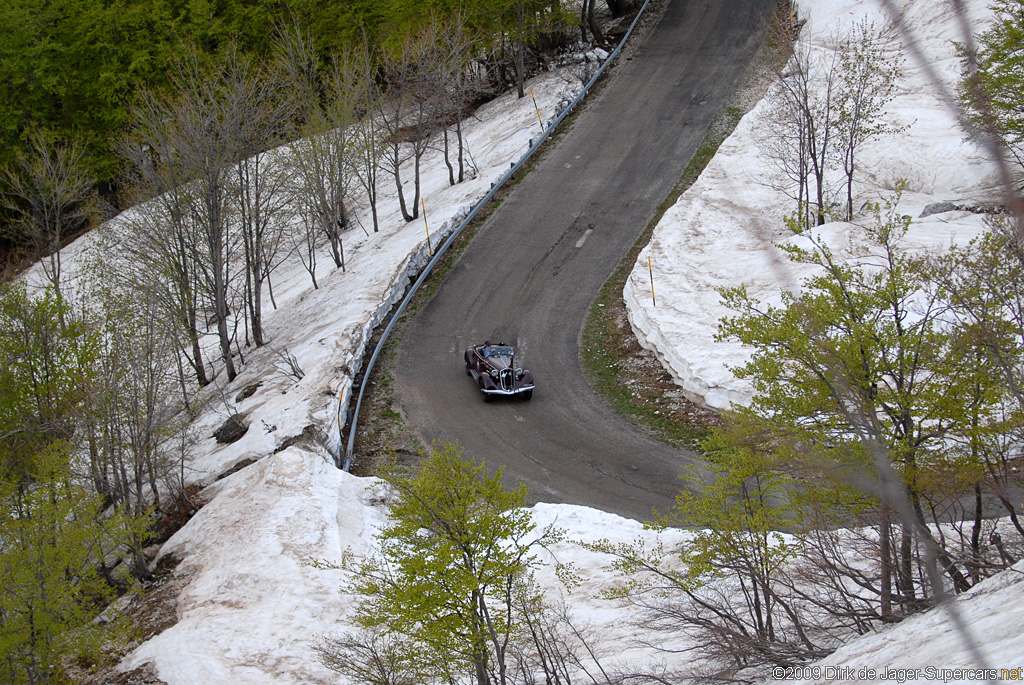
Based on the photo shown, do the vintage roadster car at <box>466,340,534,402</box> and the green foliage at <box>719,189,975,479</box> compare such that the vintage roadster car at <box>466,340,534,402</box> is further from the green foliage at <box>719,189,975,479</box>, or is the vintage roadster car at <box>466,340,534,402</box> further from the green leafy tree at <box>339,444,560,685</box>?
the green foliage at <box>719,189,975,479</box>

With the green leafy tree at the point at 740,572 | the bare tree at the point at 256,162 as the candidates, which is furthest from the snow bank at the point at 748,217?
the bare tree at the point at 256,162

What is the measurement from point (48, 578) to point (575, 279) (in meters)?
20.1

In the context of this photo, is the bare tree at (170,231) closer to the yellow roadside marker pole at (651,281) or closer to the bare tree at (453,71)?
the bare tree at (453,71)

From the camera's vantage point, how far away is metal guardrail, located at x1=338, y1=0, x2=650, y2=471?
23.4 meters

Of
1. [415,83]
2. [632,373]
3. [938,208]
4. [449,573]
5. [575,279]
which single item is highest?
[415,83]

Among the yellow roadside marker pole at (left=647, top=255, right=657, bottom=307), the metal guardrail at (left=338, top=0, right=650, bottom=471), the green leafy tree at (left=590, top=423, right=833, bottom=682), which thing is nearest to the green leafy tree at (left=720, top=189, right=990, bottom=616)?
the green leafy tree at (left=590, top=423, right=833, bottom=682)

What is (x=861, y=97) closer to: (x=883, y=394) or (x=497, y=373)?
(x=497, y=373)

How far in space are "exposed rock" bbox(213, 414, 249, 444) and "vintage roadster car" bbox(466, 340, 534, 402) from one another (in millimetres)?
7494

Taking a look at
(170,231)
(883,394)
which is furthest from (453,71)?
(883,394)

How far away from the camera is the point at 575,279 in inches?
1160

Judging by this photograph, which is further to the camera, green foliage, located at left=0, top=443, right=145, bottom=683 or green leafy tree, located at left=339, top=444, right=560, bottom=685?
green foliage, located at left=0, top=443, right=145, bottom=683

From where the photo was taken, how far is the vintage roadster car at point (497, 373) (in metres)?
23.4

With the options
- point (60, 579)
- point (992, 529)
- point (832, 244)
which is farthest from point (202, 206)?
point (992, 529)

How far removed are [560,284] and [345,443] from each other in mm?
10782
